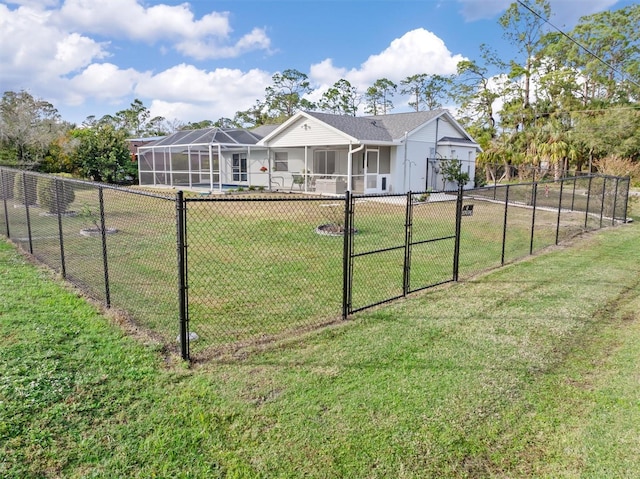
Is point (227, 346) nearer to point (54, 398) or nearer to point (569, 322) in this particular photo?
point (54, 398)

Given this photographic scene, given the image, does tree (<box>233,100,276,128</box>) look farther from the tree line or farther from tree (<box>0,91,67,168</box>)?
tree (<box>0,91,67,168</box>)

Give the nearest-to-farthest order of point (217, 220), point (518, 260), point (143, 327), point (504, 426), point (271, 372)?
point (504, 426), point (271, 372), point (143, 327), point (518, 260), point (217, 220)

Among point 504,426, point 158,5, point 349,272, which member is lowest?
point 504,426

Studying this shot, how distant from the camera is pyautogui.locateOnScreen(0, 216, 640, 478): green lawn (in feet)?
8.91

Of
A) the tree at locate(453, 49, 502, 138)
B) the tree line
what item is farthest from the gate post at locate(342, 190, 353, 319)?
the tree at locate(453, 49, 502, 138)

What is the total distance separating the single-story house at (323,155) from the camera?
20781mm

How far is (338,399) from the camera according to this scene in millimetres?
3424

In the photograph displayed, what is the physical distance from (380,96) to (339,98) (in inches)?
233

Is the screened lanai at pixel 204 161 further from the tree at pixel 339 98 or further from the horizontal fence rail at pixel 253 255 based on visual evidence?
the tree at pixel 339 98

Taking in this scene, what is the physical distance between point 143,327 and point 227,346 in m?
1.04

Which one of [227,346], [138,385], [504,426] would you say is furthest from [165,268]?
[504,426]

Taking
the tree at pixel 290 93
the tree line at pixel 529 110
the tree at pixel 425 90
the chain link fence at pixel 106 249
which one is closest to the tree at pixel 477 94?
the tree line at pixel 529 110

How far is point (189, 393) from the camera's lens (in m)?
3.44

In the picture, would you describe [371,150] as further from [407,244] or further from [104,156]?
[104,156]
